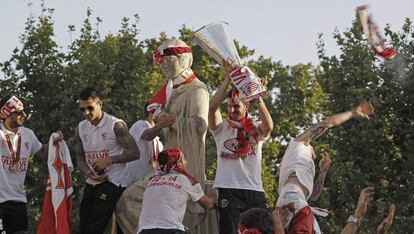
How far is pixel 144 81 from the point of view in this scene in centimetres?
3241

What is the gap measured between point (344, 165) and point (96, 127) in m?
14.2

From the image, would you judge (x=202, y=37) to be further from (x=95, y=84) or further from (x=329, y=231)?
(x=95, y=84)

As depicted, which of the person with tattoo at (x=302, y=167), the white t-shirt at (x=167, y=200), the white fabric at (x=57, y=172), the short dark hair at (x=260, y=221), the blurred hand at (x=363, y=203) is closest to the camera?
the short dark hair at (x=260, y=221)

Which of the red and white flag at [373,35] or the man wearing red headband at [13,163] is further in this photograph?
the man wearing red headband at [13,163]

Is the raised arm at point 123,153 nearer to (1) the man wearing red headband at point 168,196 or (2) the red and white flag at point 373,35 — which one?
(1) the man wearing red headband at point 168,196

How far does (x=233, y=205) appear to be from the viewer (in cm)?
1308

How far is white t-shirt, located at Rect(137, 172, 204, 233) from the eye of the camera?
41.1 feet

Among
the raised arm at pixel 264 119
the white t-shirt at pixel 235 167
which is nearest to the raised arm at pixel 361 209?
the raised arm at pixel 264 119

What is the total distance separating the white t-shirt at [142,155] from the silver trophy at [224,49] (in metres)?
1.49

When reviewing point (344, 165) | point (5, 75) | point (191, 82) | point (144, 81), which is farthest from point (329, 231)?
point (191, 82)

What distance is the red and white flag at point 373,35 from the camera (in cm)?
1231

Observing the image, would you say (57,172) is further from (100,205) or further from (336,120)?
(336,120)

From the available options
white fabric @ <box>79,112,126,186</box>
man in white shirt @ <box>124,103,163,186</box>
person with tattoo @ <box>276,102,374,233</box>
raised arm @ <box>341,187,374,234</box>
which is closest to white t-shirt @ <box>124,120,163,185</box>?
man in white shirt @ <box>124,103,163,186</box>

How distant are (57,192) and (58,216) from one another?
282mm
